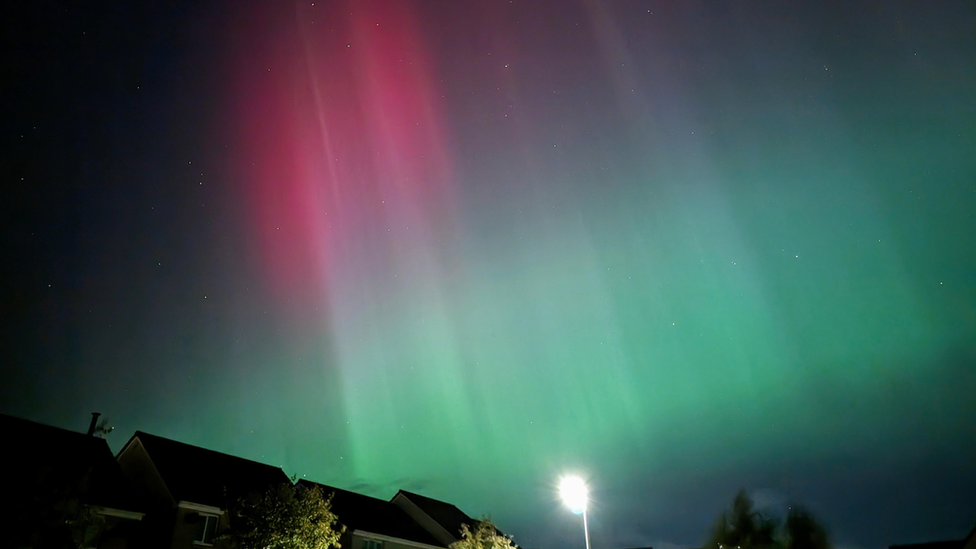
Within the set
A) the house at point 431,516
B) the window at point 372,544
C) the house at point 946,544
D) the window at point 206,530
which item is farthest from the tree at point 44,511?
the house at point 946,544

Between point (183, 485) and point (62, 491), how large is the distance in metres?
13.4

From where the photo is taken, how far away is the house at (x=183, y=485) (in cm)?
3253

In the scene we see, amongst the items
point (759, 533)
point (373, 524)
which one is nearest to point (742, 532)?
Result: point (759, 533)

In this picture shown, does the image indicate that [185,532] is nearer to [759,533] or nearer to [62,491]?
[62,491]

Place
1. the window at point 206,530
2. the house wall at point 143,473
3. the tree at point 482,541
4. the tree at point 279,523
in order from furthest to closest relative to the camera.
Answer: the tree at point 482,541 < the house wall at point 143,473 < the window at point 206,530 < the tree at point 279,523

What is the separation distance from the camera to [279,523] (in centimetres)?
3062

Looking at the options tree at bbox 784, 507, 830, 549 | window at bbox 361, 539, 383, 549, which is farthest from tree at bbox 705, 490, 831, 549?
window at bbox 361, 539, 383, 549

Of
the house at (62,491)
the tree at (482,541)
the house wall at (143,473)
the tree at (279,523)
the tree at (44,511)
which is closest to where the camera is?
the tree at (44,511)

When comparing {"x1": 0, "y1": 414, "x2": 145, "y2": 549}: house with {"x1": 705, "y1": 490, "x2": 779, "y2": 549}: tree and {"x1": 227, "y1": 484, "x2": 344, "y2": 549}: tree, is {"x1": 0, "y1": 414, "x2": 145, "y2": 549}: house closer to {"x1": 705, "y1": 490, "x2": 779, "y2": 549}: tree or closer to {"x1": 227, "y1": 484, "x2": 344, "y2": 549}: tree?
{"x1": 227, "y1": 484, "x2": 344, "y2": 549}: tree

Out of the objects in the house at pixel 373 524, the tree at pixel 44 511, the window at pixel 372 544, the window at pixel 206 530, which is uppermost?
the house at pixel 373 524

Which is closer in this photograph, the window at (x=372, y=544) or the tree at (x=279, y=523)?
the tree at (x=279, y=523)

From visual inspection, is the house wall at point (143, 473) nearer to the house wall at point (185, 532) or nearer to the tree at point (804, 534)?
the house wall at point (185, 532)

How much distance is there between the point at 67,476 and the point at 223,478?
56.0 ft

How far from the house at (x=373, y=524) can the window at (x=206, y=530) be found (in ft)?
22.2
